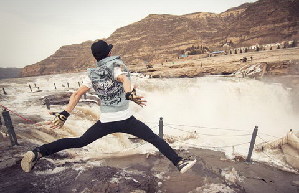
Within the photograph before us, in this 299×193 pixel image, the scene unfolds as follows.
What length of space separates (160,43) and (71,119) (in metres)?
87.3

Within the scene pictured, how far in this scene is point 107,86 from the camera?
231 centimetres

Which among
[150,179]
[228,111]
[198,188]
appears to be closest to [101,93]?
[150,179]

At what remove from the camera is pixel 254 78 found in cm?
2150

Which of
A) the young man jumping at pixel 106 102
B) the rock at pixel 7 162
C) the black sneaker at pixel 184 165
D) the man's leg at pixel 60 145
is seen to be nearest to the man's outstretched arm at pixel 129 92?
the young man jumping at pixel 106 102

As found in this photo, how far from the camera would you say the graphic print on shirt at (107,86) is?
2.27m

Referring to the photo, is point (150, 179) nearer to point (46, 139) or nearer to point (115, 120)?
point (115, 120)

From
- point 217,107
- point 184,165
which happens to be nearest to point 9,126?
point 184,165

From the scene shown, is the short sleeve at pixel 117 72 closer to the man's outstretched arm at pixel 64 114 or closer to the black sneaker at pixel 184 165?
the man's outstretched arm at pixel 64 114

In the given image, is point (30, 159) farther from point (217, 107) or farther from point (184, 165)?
point (217, 107)

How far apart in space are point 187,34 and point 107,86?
98.8 meters

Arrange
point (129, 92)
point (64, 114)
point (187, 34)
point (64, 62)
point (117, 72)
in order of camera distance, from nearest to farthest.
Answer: point (129, 92) → point (117, 72) → point (64, 114) → point (187, 34) → point (64, 62)

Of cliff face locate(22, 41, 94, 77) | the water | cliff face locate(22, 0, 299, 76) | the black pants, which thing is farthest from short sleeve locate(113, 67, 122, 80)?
cliff face locate(22, 41, 94, 77)

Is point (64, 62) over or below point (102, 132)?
over

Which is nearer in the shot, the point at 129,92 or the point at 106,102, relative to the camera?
the point at 129,92
